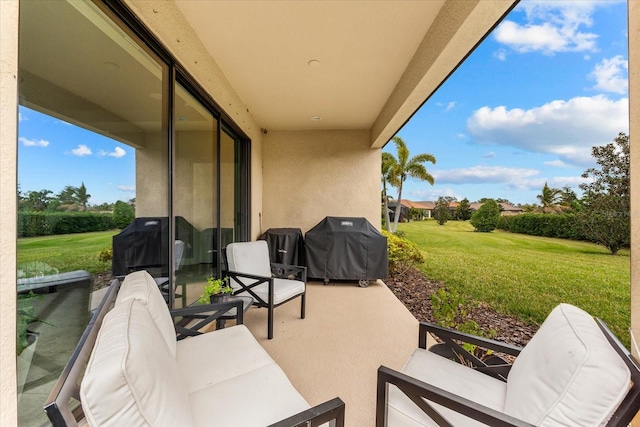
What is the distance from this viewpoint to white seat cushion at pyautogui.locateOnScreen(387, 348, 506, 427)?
114cm

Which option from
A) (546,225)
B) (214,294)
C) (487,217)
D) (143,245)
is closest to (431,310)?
(487,217)

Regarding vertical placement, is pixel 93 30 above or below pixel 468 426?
above

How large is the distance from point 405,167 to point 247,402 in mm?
8449

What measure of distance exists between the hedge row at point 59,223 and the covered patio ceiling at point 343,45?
1768mm

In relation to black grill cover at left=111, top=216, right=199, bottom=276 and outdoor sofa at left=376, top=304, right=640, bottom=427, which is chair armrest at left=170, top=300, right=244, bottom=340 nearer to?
black grill cover at left=111, top=216, right=199, bottom=276

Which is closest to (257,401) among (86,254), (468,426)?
(468,426)

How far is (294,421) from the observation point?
0.95 metres

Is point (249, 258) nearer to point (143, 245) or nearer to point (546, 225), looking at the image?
point (143, 245)

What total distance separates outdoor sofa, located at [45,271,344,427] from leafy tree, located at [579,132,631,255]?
216cm

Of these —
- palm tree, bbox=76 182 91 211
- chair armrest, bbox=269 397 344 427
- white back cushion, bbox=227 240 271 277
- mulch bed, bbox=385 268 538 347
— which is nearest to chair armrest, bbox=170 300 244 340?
palm tree, bbox=76 182 91 211

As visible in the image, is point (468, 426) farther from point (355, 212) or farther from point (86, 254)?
point (355, 212)

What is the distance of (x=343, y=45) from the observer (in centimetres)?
256

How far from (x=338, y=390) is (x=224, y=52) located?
321cm

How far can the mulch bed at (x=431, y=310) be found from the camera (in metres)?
2.85
